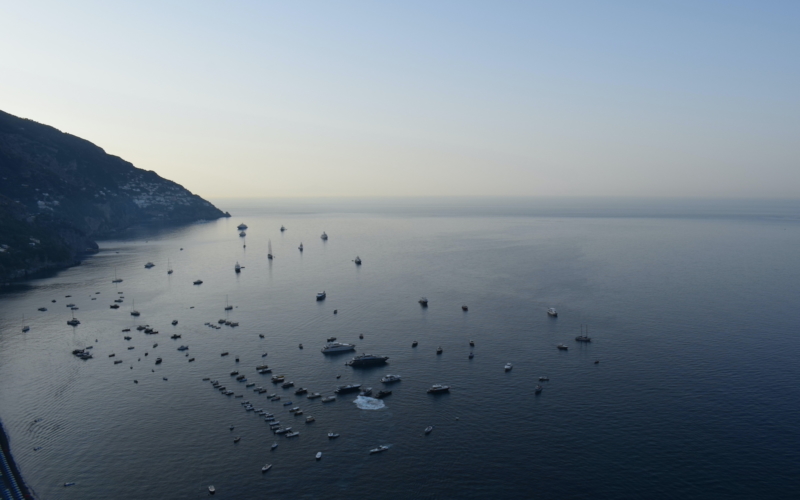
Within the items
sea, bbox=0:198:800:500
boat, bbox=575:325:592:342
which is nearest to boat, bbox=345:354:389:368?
sea, bbox=0:198:800:500

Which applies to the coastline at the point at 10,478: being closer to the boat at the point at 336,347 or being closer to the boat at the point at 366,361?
the boat at the point at 366,361

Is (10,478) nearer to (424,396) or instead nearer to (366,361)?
(366,361)

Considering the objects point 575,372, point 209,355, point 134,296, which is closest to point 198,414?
point 209,355

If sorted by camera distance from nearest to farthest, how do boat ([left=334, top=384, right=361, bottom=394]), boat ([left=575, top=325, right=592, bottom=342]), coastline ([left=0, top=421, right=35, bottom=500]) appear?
1. coastline ([left=0, top=421, right=35, bottom=500])
2. boat ([left=334, top=384, right=361, bottom=394])
3. boat ([left=575, top=325, right=592, bottom=342])

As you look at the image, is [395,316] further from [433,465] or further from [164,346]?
[433,465]

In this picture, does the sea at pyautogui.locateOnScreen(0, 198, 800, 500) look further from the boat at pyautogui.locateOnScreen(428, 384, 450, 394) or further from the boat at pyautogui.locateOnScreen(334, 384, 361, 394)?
the boat at pyautogui.locateOnScreen(428, 384, 450, 394)

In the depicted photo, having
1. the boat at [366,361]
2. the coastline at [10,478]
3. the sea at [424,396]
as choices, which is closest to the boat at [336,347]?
the sea at [424,396]

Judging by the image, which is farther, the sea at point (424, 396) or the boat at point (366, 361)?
the boat at point (366, 361)
